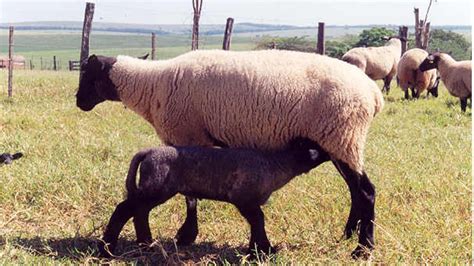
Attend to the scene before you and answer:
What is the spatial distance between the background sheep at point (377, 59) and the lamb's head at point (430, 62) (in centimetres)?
158

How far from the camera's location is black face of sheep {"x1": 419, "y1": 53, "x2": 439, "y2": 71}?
13.5 metres

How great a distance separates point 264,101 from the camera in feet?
15.0

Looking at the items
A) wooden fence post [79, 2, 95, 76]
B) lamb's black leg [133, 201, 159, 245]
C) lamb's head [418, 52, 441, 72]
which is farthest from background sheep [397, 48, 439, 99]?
Result: lamb's black leg [133, 201, 159, 245]

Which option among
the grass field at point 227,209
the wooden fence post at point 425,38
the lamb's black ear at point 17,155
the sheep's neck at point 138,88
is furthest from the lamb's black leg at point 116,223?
the wooden fence post at point 425,38

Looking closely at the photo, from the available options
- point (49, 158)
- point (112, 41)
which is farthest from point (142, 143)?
point (112, 41)

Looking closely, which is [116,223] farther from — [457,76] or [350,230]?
[457,76]

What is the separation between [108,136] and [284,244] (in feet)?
13.7

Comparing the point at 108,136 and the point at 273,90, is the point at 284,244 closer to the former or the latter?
the point at 273,90

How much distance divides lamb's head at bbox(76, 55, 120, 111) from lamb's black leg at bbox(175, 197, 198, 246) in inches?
50.8

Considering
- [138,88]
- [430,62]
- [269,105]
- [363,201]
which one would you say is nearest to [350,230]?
[363,201]

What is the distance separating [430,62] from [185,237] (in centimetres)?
1052

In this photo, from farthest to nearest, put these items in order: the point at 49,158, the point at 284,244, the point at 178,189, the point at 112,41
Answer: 1. the point at 112,41
2. the point at 49,158
3. the point at 284,244
4. the point at 178,189

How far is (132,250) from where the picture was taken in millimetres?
4578

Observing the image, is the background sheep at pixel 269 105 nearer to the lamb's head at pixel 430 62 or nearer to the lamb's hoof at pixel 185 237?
the lamb's hoof at pixel 185 237
